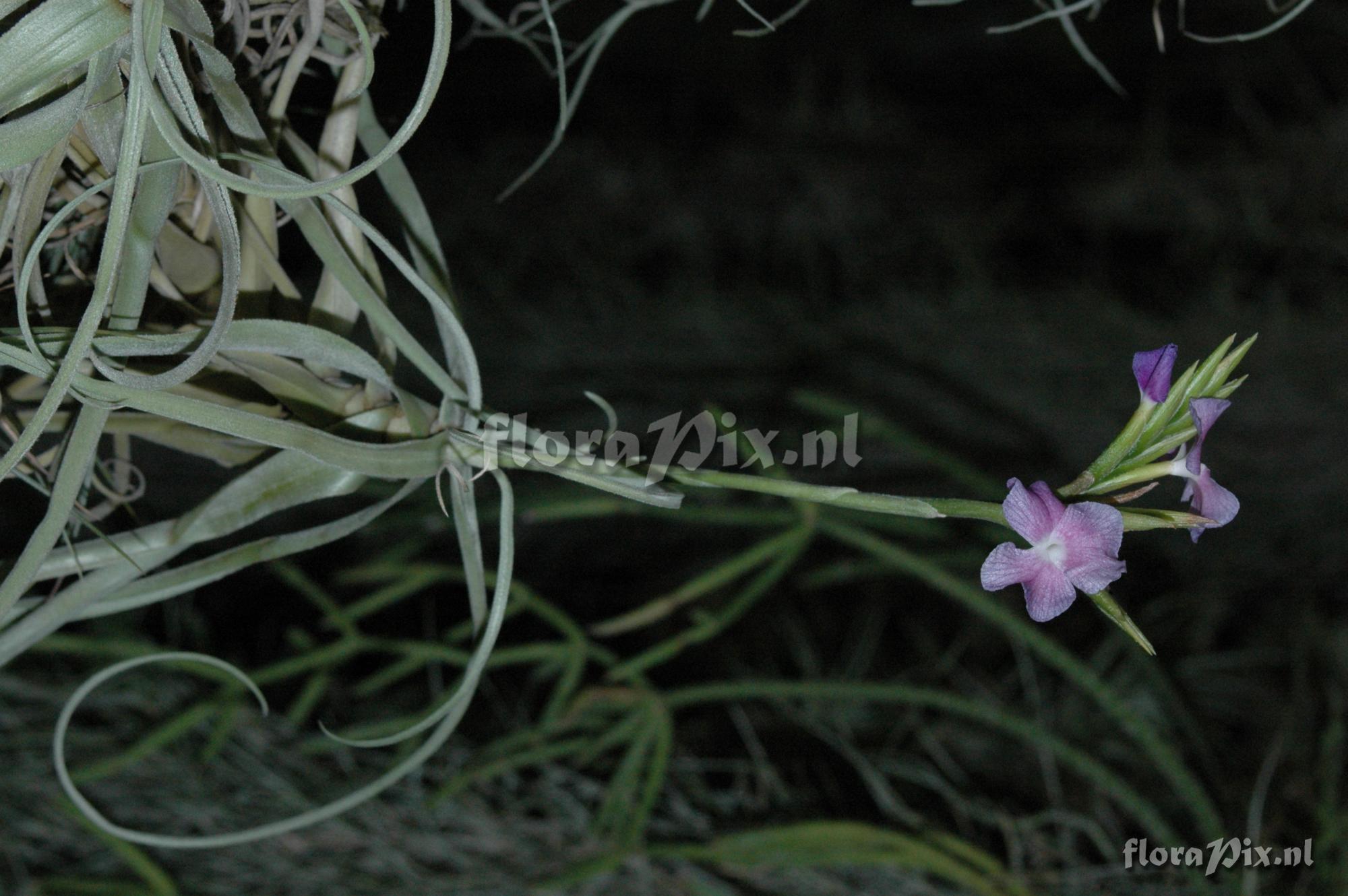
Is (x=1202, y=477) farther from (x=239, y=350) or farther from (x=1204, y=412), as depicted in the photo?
(x=239, y=350)

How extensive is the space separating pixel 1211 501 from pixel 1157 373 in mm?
23

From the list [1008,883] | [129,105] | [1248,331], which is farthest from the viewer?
[1248,331]

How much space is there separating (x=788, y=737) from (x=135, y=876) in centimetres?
40

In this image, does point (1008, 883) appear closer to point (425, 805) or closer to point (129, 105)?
point (425, 805)

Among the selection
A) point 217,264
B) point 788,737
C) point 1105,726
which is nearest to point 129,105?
point 217,264

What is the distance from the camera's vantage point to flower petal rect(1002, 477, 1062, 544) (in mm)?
146

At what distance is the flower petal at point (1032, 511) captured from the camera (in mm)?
146

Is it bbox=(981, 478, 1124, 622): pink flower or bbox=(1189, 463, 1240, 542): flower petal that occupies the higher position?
bbox=(1189, 463, 1240, 542): flower petal

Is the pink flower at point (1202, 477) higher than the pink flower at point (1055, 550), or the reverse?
the pink flower at point (1202, 477)

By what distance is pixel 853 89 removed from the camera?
1.13m

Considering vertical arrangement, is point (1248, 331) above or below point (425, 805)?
above

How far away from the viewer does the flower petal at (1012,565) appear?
0.49 ft

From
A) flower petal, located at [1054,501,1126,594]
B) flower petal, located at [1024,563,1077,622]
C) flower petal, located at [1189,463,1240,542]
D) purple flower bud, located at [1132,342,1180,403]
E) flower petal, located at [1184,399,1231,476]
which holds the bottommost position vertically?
flower petal, located at [1024,563,1077,622]

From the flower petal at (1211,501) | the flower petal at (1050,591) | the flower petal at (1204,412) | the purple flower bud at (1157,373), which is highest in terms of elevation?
the purple flower bud at (1157,373)
